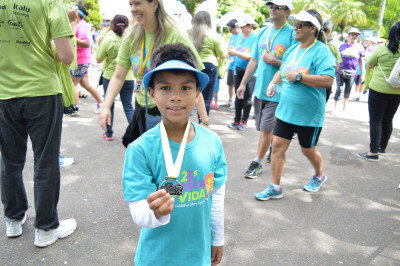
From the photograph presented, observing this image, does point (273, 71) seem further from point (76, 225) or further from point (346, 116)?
point (346, 116)

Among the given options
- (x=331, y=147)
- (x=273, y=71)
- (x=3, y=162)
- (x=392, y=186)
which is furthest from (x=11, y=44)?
(x=331, y=147)

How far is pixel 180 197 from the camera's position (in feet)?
5.07

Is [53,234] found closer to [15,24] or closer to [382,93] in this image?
[15,24]

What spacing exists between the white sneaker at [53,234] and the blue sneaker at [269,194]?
6.64 feet

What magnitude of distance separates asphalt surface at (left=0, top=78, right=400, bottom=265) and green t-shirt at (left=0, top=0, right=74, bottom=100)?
4.47 feet

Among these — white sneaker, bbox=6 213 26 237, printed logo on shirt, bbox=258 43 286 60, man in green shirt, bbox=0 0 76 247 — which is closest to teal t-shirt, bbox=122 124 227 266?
man in green shirt, bbox=0 0 76 247

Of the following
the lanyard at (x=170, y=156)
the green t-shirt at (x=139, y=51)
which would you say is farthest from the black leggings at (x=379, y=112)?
the lanyard at (x=170, y=156)

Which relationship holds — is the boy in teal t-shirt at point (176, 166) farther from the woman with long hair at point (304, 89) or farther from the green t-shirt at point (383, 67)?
the green t-shirt at point (383, 67)

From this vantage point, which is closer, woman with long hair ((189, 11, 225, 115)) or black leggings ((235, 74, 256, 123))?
woman with long hair ((189, 11, 225, 115))

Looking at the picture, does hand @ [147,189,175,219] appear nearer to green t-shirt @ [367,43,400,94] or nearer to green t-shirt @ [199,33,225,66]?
green t-shirt @ [199,33,225,66]

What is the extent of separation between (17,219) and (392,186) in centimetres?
449

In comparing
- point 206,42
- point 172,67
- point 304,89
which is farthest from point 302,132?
point 206,42

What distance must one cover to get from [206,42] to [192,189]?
4.60m

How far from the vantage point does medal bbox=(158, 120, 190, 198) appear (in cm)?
136
